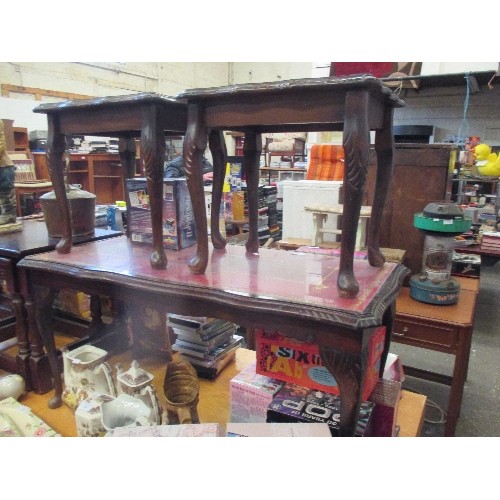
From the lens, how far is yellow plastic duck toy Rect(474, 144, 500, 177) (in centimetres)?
395

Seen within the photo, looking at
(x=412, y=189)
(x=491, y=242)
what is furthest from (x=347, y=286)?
(x=491, y=242)

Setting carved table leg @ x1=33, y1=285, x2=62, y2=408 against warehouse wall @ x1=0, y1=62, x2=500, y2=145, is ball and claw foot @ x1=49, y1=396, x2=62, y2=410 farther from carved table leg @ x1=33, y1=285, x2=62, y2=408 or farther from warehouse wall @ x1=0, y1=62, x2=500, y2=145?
warehouse wall @ x1=0, y1=62, x2=500, y2=145

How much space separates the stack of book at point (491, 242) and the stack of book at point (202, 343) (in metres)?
2.31

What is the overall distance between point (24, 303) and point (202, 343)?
0.64 metres

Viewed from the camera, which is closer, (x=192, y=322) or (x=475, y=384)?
(x=192, y=322)

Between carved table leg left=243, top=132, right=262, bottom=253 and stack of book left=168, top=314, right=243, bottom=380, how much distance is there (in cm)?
41

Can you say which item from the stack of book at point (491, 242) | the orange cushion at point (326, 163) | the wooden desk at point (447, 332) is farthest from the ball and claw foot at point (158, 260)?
the stack of book at point (491, 242)

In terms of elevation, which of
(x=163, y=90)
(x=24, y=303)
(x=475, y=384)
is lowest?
(x=475, y=384)

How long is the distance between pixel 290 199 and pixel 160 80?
634cm

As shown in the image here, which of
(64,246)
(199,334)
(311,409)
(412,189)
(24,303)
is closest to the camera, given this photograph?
(311,409)

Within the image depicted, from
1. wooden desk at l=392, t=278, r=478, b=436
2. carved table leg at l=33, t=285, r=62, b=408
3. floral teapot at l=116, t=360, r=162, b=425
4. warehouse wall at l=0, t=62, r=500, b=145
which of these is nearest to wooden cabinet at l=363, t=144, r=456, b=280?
wooden desk at l=392, t=278, r=478, b=436

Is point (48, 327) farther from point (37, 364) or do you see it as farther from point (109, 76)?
point (109, 76)

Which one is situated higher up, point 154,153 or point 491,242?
point 154,153

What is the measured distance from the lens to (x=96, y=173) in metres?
6.68
